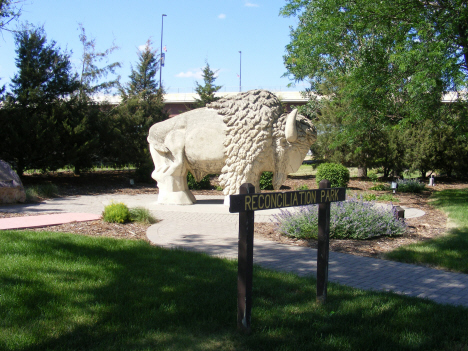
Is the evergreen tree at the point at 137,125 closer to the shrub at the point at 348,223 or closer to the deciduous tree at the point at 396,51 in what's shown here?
the deciduous tree at the point at 396,51

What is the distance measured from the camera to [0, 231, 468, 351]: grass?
350 centimetres

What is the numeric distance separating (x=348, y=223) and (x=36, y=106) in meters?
14.9

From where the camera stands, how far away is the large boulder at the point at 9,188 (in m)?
11.9

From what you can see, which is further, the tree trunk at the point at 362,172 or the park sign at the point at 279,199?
the tree trunk at the point at 362,172

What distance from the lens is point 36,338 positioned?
3.41 m

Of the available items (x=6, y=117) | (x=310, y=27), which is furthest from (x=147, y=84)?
(x=310, y=27)

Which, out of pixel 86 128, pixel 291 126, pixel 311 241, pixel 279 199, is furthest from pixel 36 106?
pixel 279 199

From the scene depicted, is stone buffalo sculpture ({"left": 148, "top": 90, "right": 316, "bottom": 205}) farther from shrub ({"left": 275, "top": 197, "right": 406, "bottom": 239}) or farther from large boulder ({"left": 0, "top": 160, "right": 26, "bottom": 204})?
large boulder ({"left": 0, "top": 160, "right": 26, "bottom": 204})

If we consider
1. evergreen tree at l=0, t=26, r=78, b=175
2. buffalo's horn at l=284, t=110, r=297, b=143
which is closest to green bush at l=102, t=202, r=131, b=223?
buffalo's horn at l=284, t=110, r=297, b=143

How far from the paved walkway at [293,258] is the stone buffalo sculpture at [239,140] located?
1295mm

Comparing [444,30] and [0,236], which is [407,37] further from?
[0,236]

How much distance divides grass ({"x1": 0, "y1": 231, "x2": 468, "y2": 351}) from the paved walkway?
624 mm

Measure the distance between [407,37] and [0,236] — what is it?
42.4 ft

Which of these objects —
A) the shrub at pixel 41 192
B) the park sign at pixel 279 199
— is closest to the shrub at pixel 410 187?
the shrub at pixel 41 192
